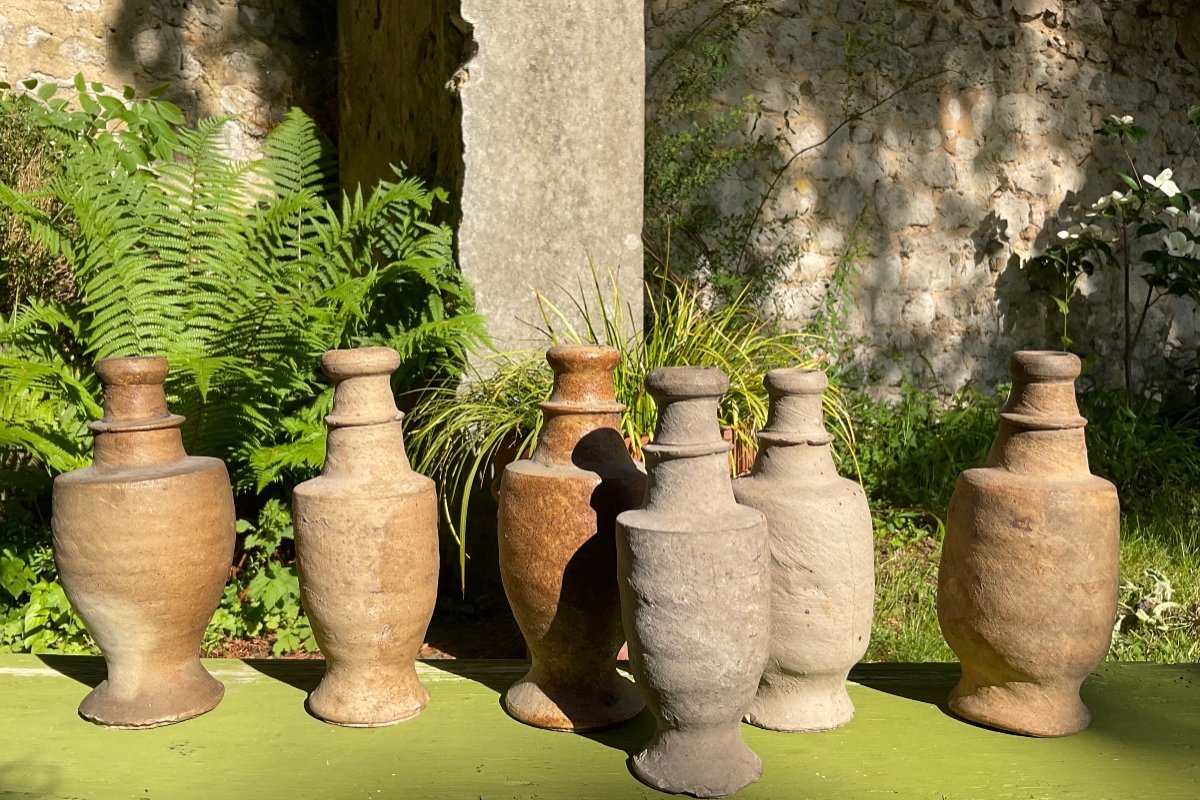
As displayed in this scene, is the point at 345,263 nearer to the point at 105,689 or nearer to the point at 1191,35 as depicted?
the point at 105,689

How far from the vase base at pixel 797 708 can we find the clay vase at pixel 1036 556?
0.22m

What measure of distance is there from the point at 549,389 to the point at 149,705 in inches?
53.8

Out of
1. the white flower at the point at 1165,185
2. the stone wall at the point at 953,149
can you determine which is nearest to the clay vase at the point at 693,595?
the stone wall at the point at 953,149

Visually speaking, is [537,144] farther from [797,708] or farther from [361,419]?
[797,708]

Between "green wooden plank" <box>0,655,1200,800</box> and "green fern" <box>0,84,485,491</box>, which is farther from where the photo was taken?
"green fern" <box>0,84,485,491</box>

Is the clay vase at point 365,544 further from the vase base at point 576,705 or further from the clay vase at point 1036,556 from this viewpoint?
the clay vase at point 1036,556

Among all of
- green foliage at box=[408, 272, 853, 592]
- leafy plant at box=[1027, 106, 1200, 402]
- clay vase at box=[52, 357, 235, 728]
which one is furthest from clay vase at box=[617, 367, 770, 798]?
leafy plant at box=[1027, 106, 1200, 402]

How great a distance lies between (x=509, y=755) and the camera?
1.50 meters

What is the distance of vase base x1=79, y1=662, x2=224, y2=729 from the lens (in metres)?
1.58

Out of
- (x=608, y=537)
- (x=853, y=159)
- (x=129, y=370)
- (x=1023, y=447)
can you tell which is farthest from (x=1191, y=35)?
(x=129, y=370)

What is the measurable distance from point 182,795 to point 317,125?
3.21 meters

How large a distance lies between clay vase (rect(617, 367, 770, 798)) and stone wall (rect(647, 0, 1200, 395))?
3.06 m

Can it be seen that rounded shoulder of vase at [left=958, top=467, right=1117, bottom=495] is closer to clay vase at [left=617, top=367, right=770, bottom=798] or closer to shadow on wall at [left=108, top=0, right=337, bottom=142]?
clay vase at [left=617, top=367, right=770, bottom=798]

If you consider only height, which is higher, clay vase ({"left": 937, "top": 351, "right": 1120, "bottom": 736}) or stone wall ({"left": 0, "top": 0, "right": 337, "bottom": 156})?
stone wall ({"left": 0, "top": 0, "right": 337, "bottom": 156})
